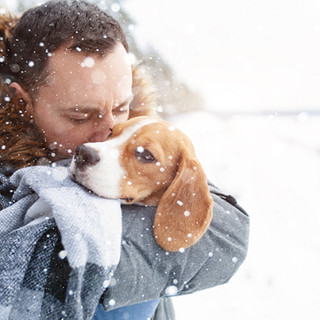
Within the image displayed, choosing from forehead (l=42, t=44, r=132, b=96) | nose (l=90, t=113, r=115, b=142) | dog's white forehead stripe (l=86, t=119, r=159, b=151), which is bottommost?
nose (l=90, t=113, r=115, b=142)

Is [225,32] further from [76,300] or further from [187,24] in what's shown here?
[76,300]

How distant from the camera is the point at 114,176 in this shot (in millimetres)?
1534

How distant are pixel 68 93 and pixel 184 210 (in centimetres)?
79

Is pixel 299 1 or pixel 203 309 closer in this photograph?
pixel 203 309

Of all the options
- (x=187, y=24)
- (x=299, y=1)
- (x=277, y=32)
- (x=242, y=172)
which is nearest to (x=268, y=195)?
(x=242, y=172)

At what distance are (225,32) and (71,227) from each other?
1150 centimetres

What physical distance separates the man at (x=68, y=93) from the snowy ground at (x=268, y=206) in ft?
6.51

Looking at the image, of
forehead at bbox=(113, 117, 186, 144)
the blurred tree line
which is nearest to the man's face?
forehead at bbox=(113, 117, 186, 144)

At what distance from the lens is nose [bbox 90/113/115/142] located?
186 centimetres

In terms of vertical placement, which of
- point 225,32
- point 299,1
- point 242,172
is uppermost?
point 299,1

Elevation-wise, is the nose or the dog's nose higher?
the dog's nose

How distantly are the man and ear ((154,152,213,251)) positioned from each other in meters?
0.07

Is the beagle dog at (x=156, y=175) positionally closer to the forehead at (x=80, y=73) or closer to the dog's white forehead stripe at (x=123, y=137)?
the dog's white forehead stripe at (x=123, y=137)

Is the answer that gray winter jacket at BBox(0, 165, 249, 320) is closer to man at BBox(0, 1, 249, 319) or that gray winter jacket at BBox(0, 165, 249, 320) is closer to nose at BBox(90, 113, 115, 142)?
man at BBox(0, 1, 249, 319)
